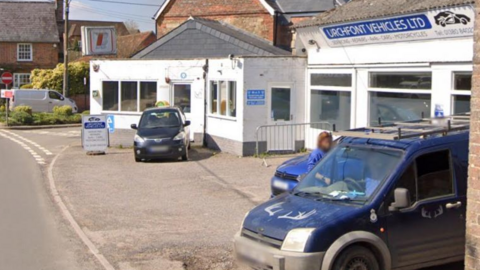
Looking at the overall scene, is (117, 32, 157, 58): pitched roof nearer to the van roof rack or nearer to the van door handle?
the van roof rack

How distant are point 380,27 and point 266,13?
1584 centimetres

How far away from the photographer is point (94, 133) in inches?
888

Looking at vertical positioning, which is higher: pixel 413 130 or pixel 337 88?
pixel 337 88

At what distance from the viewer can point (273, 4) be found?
33375mm

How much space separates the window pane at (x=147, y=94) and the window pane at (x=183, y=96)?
87 cm

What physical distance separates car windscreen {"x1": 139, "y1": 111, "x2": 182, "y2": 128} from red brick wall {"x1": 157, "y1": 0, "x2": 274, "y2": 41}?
40.2 ft

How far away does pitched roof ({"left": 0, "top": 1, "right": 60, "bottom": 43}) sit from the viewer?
58.1 meters

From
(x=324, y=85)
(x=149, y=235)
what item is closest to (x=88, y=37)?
(x=324, y=85)

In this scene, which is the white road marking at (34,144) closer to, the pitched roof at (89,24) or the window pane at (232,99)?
the window pane at (232,99)

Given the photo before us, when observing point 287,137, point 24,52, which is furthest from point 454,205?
point 24,52

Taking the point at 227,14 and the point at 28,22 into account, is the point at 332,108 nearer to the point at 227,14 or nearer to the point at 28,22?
the point at 227,14

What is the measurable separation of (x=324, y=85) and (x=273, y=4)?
44.9ft

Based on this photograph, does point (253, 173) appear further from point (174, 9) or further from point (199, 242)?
point (174, 9)

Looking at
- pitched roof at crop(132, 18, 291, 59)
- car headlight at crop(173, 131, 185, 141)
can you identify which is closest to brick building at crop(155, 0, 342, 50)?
pitched roof at crop(132, 18, 291, 59)
